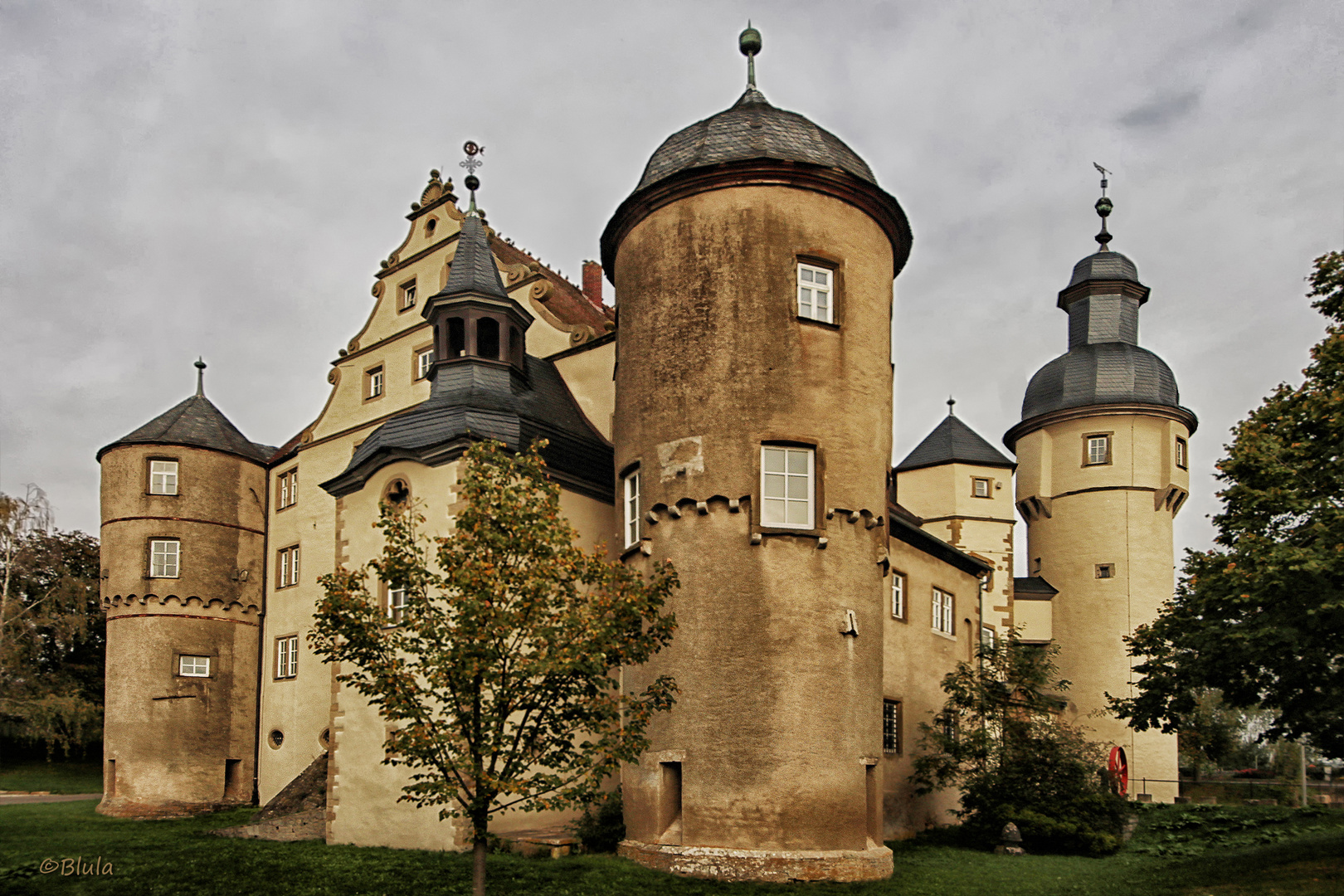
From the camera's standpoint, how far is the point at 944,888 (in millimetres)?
16281

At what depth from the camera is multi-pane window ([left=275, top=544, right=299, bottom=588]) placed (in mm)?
32162

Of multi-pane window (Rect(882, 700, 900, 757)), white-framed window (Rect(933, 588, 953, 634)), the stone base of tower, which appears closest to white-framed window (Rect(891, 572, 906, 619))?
multi-pane window (Rect(882, 700, 900, 757))

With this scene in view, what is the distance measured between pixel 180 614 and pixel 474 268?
560 inches

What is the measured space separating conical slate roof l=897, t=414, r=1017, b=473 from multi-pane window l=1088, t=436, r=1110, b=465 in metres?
2.81

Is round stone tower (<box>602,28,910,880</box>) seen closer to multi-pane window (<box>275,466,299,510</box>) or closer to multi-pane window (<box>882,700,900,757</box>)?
multi-pane window (<box>882,700,900,757</box>)

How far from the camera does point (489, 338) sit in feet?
79.8

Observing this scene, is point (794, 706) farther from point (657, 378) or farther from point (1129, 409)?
point (1129, 409)

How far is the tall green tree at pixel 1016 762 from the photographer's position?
877 inches

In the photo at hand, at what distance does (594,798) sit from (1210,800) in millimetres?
29103

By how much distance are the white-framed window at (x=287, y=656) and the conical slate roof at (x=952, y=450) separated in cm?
1827

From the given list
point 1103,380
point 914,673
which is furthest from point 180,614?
point 1103,380

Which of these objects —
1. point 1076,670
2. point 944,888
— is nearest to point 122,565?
point 944,888

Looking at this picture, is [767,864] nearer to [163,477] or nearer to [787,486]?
[787,486]

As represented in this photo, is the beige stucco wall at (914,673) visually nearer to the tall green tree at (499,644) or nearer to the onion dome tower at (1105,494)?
the onion dome tower at (1105,494)
